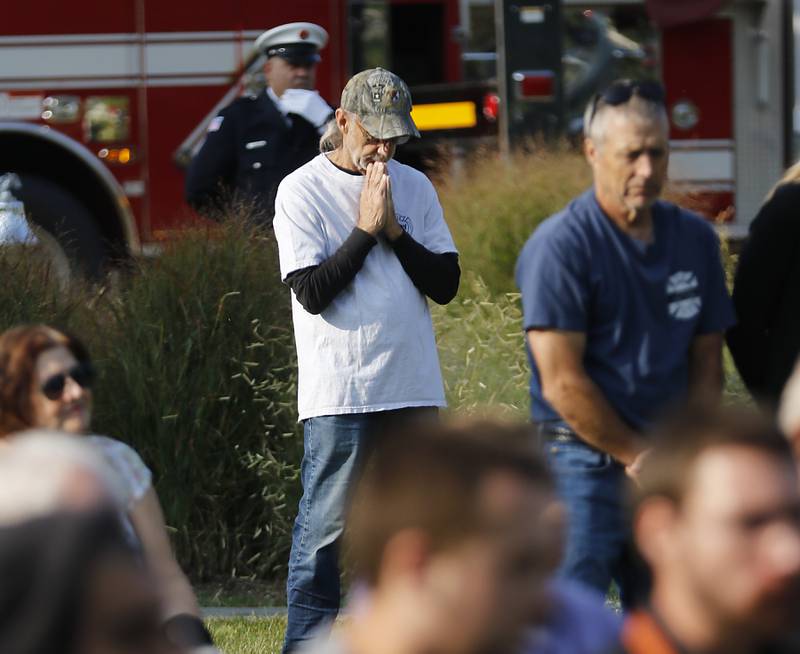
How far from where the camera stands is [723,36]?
37.9 ft

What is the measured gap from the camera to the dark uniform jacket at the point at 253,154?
6.84 m

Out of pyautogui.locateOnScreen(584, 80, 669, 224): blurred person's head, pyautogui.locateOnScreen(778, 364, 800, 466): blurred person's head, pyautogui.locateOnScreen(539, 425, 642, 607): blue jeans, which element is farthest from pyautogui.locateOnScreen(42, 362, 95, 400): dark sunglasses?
pyautogui.locateOnScreen(778, 364, 800, 466): blurred person's head

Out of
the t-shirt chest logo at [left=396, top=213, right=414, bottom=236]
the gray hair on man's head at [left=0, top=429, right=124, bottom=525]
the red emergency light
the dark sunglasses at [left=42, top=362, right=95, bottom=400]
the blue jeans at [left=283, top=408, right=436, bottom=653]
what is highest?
the red emergency light

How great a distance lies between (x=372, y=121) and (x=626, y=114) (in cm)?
112

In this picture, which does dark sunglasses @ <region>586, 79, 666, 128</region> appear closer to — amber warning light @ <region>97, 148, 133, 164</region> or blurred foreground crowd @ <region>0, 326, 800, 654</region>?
blurred foreground crowd @ <region>0, 326, 800, 654</region>

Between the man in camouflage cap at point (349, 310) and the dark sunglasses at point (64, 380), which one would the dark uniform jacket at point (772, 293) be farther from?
the dark sunglasses at point (64, 380)

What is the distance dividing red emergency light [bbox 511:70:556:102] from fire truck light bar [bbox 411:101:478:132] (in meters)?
0.91

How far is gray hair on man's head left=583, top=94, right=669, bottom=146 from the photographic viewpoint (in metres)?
3.72

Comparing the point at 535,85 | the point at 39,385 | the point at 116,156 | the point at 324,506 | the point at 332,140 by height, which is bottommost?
the point at 324,506

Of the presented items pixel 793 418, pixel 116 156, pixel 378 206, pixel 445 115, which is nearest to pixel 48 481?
pixel 793 418

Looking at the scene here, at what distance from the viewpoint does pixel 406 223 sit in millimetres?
4816

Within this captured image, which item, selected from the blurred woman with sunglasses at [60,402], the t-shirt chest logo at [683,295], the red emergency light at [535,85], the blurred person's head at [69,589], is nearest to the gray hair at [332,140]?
the t-shirt chest logo at [683,295]

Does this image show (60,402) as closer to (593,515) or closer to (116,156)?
(593,515)

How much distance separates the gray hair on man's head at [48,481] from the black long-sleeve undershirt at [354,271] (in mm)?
2408
